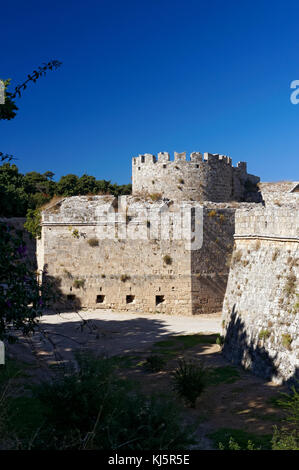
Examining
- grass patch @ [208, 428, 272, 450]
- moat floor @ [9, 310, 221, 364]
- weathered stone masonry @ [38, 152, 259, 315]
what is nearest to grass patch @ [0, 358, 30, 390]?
moat floor @ [9, 310, 221, 364]

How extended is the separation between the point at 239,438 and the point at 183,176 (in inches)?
728

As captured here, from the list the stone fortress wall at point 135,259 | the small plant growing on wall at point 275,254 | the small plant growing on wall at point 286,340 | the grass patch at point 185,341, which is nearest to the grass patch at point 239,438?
the small plant growing on wall at point 286,340

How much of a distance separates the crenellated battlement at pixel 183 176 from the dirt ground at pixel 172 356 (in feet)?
26.7

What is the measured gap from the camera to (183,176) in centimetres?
2386

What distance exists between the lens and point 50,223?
65.6ft

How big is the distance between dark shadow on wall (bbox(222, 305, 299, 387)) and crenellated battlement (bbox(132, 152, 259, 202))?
12622 millimetres

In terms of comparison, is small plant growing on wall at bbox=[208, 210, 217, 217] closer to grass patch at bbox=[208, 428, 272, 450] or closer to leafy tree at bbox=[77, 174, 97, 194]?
grass patch at bbox=[208, 428, 272, 450]

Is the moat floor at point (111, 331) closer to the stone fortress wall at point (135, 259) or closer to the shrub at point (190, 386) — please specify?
the stone fortress wall at point (135, 259)

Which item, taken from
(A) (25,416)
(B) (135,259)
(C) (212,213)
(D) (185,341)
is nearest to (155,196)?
(C) (212,213)

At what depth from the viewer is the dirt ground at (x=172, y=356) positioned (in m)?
7.59

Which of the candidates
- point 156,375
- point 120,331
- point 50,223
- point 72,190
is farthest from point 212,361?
point 72,190

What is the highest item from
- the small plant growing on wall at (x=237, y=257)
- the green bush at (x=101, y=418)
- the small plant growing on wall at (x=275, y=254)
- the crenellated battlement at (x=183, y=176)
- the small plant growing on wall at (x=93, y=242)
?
the crenellated battlement at (x=183, y=176)

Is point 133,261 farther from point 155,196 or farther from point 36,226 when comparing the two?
point 36,226

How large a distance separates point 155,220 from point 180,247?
1.78 m
